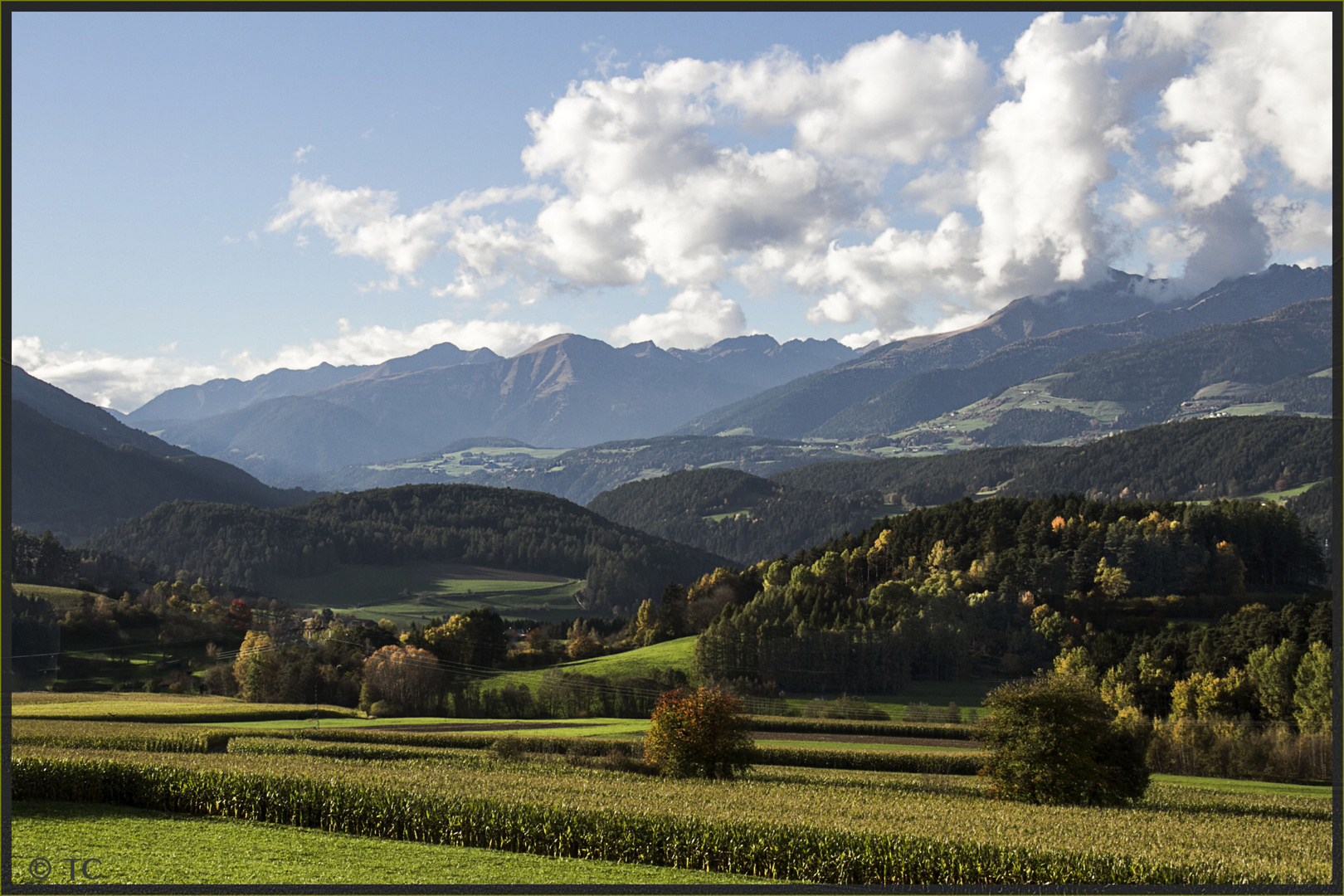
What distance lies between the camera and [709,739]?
5022 cm

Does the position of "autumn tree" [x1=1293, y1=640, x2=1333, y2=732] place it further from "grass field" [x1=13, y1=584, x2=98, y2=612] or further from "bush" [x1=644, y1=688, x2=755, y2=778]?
"grass field" [x1=13, y1=584, x2=98, y2=612]

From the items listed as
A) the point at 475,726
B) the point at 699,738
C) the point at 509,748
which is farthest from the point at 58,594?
the point at 699,738

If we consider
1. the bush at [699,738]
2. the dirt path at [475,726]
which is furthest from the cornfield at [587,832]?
the dirt path at [475,726]

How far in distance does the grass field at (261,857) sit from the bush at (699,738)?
23.6m

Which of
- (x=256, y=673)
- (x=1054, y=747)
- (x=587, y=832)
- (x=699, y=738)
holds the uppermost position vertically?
(x=587, y=832)

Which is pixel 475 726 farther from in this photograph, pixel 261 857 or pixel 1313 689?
pixel 1313 689

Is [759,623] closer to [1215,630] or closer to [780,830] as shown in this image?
[1215,630]

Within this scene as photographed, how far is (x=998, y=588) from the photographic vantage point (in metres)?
154

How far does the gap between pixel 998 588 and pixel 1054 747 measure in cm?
11779

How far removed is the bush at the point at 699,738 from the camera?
164 ft

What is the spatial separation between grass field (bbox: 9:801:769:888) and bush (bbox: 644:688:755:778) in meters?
23.6

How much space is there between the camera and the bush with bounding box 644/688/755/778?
1967 inches

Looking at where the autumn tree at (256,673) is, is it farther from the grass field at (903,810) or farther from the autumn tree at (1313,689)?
the autumn tree at (1313,689)

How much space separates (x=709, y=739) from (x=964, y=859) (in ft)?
87.3
